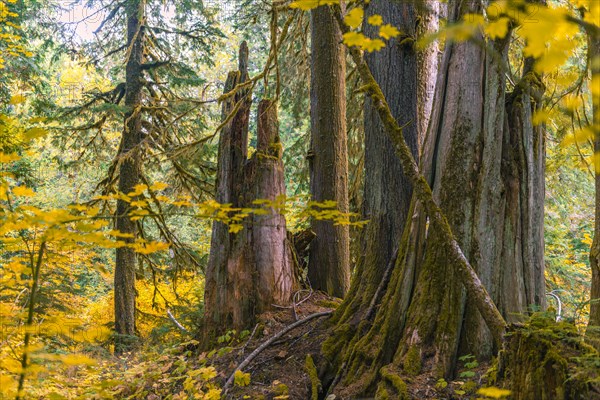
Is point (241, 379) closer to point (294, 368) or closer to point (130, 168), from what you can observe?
point (294, 368)

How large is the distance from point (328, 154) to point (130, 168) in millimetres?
5313

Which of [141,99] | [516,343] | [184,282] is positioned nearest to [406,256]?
[516,343]

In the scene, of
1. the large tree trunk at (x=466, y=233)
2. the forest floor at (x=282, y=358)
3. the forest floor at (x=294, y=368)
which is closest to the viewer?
the forest floor at (x=294, y=368)

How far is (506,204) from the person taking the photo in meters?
3.67

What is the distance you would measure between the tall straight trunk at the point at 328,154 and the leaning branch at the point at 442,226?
2.99m

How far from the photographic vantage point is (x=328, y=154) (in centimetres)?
639

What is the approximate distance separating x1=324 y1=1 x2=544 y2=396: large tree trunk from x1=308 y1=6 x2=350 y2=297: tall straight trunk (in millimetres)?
2296

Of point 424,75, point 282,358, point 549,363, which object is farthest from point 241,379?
point 424,75

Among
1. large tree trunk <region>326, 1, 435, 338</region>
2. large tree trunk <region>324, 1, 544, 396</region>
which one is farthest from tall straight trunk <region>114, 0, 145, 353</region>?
large tree trunk <region>324, 1, 544, 396</region>

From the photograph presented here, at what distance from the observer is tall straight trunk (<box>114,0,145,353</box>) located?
10.1 m

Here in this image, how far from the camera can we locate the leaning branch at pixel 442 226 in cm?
288

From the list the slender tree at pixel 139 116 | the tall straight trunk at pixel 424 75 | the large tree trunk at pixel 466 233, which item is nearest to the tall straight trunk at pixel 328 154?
the tall straight trunk at pixel 424 75

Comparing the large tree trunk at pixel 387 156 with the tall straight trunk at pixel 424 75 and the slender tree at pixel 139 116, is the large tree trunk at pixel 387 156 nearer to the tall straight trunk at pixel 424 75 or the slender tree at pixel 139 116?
the tall straight trunk at pixel 424 75

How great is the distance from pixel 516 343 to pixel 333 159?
162 inches
